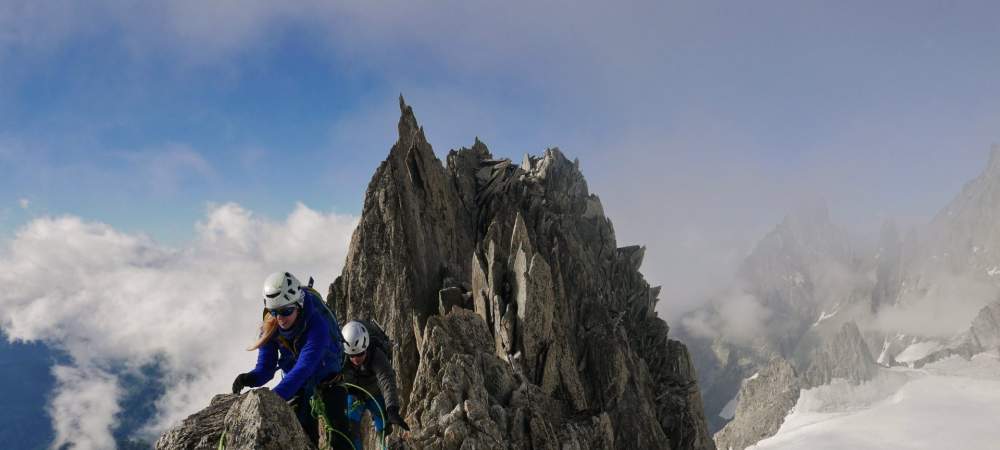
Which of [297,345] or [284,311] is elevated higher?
[284,311]

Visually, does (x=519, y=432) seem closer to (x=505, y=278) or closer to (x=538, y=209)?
(x=505, y=278)

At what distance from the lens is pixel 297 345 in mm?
11766

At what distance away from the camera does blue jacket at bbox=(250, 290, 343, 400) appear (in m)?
10.5

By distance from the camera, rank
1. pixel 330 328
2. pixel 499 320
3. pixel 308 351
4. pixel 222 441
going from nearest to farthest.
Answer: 1. pixel 222 441
2. pixel 308 351
3. pixel 330 328
4. pixel 499 320

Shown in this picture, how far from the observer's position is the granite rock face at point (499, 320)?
25.2 meters

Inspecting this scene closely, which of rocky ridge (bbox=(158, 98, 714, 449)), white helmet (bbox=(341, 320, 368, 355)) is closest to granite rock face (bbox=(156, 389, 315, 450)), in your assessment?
white helmet (bbox=(341, 320, 368, 355))

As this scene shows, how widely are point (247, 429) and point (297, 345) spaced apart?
3.51m

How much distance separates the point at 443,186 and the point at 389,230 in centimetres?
842

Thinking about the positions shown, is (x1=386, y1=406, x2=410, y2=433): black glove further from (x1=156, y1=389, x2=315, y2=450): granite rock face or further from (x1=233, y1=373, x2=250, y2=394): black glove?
(x1=156, y1=389, x2=315, y2=450): granite rock face

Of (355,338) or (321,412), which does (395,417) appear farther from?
(321,412)

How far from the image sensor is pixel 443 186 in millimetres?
46656

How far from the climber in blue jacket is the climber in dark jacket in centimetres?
237

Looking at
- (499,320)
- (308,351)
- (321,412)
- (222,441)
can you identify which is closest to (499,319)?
(499,320)

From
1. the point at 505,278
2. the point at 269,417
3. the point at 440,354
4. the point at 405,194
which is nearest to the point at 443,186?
the point at 405,194
